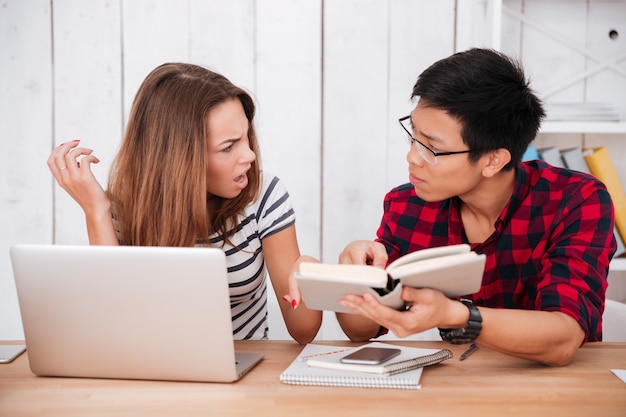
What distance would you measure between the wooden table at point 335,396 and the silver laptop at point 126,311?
0.04m

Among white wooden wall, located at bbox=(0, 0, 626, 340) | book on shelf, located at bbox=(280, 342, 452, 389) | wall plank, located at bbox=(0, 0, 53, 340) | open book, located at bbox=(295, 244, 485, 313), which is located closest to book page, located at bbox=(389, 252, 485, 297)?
open book, located at bbox=(295, 244, 485, 313)

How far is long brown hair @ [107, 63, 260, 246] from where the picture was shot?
5.08 feet

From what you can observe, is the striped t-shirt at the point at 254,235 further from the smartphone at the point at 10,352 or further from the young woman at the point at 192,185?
the smartphone at the point at 10,352

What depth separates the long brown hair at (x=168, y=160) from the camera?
155 cm

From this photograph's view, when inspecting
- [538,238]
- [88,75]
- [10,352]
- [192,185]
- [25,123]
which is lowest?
[10,352]

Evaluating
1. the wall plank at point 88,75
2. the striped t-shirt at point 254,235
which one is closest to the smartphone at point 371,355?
the striped t-shirt at point 254,235

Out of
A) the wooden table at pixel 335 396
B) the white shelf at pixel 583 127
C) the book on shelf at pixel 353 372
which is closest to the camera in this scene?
the wooden table at pixel 335 396

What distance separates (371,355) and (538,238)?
0.58 m

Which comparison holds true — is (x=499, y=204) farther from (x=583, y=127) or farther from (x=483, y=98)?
(x=583, y=127)

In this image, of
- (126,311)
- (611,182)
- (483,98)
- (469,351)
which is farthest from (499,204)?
(126,311)

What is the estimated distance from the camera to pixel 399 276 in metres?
1.10

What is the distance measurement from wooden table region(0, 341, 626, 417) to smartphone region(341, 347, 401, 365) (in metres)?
0.07

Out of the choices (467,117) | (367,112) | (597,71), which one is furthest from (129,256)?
(597,71)

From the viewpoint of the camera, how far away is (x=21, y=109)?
240cm
